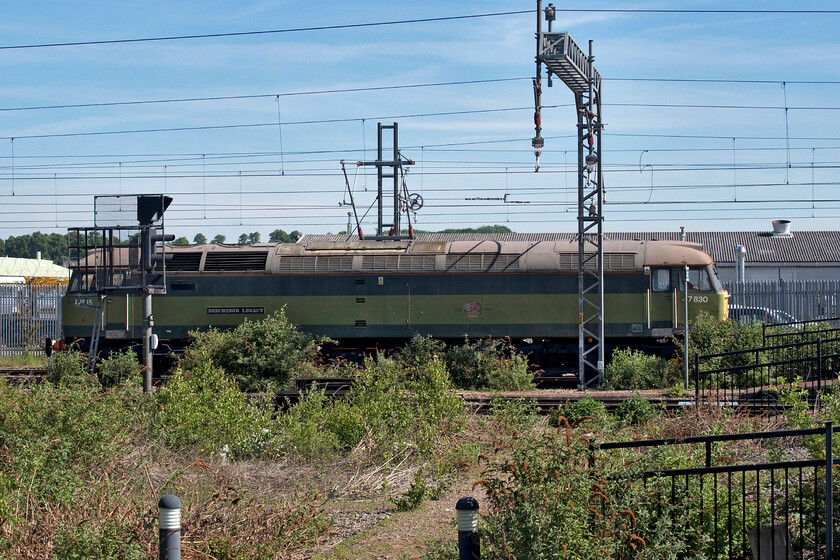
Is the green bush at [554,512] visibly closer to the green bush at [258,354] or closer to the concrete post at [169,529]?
the concrete post at [169,529]

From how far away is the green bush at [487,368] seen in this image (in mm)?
19656

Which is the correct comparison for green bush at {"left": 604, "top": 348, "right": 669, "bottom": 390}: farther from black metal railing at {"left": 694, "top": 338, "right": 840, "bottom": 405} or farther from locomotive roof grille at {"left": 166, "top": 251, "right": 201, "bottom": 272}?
locomotive roof grille at {"left": 166, "top": 251, "right": 201, "bottom": 272}

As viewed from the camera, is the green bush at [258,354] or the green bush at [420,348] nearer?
the green bush at [258,354]

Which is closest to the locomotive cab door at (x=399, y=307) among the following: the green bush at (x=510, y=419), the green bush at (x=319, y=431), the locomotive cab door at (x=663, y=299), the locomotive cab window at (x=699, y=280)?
the locomotive cab door at (x=663, y=299)

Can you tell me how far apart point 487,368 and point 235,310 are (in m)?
7.14

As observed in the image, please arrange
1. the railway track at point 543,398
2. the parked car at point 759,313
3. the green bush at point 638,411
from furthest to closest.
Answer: the parked car at point 759,313 < the railway track at point 543,398 < the green bush at point 638,411

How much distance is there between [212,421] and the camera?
35.0ft

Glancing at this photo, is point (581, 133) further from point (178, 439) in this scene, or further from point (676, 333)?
point (178, 439)

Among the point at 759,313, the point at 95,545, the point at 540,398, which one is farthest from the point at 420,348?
the point at 95,545

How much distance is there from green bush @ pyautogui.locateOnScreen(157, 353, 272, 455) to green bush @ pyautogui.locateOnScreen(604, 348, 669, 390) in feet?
34.5

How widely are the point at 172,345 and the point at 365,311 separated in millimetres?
5594

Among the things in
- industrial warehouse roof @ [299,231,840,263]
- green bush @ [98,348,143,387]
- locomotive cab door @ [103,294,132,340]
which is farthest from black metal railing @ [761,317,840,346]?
industrial warehouse roof @ [299,231,840,263]

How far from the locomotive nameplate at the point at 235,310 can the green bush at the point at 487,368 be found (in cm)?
534

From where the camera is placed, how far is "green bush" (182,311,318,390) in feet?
64.6
